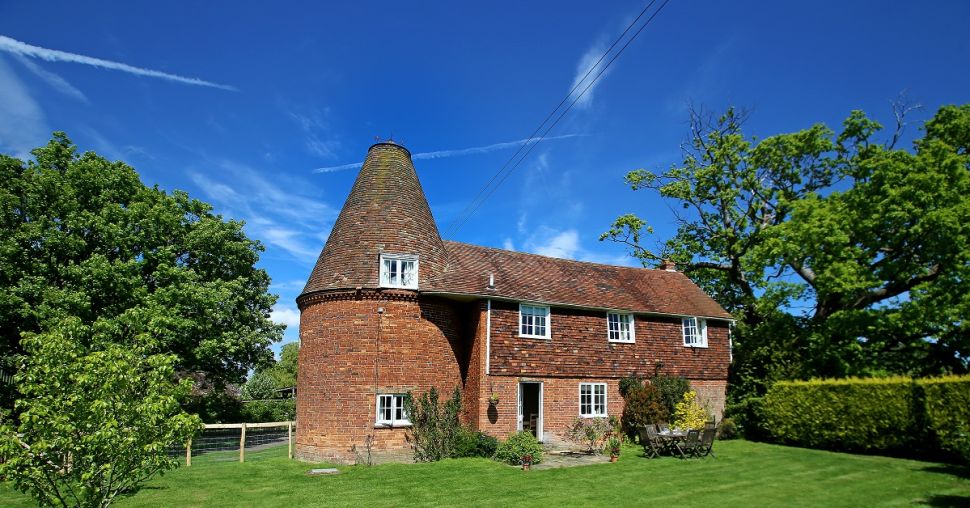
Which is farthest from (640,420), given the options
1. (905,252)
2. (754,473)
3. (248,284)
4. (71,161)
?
(71,161)

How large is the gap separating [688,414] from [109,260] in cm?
2360

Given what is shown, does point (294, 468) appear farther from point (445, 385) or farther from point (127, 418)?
point (127, 418)

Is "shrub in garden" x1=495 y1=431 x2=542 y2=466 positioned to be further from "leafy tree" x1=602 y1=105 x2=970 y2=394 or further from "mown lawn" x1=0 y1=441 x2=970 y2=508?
"leafy tree" x1=602 y1=105 x2=970 y2=394

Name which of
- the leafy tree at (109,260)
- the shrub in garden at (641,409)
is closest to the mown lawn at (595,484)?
the shrub in garden at (641,409)

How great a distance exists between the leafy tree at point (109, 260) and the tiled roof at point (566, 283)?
404 inches

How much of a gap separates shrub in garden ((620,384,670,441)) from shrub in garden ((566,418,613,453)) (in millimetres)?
1184

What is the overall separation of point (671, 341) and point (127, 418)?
19842mm

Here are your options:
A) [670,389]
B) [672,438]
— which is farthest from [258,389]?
[672,438]

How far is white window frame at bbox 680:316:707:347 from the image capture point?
23375 mm

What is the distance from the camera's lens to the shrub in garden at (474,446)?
17469mm

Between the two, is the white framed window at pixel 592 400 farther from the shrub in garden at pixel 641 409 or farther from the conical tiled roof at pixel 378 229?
the conical tiled roof at pixel 378 229

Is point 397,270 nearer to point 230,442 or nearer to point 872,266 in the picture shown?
point 230,442

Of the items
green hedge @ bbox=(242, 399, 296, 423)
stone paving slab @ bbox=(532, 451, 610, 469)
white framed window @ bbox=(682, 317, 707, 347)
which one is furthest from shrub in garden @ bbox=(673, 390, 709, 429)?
green hedge @ bbox=(242, 399, 296, 423)

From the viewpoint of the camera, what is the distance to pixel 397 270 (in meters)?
19.0
